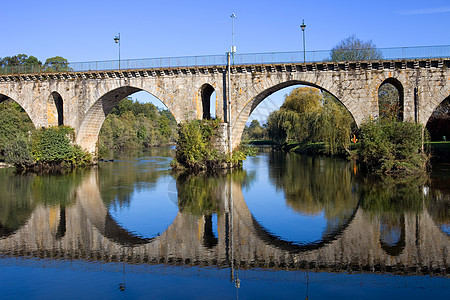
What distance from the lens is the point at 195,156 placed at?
28422 millimetres

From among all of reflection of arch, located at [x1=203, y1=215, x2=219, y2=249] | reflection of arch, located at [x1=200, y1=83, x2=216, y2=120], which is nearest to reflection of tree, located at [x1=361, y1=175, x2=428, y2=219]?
reflection of arch, located at [x1=203, y1=215, x2=219, y2=249]

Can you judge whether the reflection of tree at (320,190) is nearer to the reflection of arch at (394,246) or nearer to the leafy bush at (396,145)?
the leafy bush at (396,145)

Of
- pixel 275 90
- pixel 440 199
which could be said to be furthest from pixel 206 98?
pixel 440 199

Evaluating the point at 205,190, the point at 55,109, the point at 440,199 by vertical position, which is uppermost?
the point at 55,109

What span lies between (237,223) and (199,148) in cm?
1493

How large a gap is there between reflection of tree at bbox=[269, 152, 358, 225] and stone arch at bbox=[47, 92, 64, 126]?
1573 cm

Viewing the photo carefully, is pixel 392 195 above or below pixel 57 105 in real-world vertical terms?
below

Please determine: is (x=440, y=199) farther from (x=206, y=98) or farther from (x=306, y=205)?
(x=206, y=98)

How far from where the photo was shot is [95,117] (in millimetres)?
34219

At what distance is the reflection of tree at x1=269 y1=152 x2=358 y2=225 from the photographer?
15.4 metres

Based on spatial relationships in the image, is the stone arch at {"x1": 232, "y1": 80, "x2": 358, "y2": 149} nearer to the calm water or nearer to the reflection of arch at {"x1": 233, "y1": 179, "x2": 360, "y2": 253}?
the calm water

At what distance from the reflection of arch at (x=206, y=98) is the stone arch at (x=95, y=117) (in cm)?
431

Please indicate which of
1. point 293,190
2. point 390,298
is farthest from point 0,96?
point 390,298

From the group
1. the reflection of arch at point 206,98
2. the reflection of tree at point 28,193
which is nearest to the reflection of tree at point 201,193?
the reflection of tree at point 28,193
